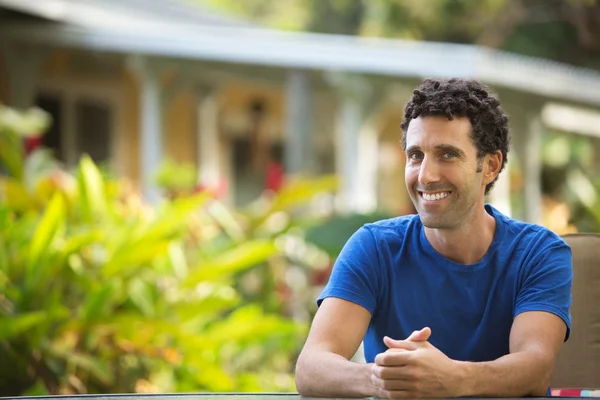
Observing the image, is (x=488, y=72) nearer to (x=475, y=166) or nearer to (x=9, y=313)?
(x=9, y=313)

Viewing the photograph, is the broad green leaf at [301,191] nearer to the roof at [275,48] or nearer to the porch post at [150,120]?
the roof at [275,48]

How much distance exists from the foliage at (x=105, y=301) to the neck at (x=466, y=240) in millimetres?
3105

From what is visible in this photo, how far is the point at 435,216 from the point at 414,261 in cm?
18

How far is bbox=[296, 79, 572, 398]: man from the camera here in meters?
2.74

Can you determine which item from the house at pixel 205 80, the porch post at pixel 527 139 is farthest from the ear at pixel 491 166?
the porch post at pixel 527 139

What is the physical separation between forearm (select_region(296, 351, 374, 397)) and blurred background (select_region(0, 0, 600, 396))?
10.0 feet

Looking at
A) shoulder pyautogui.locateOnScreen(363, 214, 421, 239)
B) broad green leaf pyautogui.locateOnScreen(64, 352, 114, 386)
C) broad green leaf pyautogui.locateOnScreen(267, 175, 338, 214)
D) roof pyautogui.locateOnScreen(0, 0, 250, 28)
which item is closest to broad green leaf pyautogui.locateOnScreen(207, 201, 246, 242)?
broad green leaf pyautogui.locateOnScreen(267, 175, 338, 214)

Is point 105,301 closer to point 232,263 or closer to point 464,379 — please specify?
point 232,263

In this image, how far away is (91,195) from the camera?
22.2 feet

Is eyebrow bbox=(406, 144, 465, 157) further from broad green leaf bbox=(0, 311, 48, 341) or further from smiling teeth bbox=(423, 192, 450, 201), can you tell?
broad green leaf bbox=(0, 311, 48, 341)

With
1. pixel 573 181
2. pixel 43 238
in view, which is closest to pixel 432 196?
pixel 43 238

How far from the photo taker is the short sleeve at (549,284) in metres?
2.78

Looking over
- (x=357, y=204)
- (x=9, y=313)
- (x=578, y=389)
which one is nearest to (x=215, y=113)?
(x=357, y=204)

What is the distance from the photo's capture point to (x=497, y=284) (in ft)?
9.41
